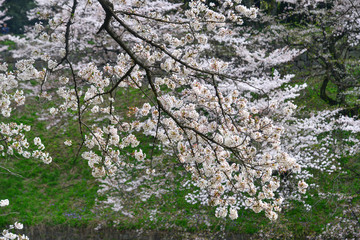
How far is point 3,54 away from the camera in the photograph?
597 inches

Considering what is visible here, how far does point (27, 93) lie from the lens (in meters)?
13.3

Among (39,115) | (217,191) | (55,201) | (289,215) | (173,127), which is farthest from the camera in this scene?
(39,115)

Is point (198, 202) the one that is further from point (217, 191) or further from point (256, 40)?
point (256, 40)

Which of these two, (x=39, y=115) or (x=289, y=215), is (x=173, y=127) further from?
(x=39, y=115)

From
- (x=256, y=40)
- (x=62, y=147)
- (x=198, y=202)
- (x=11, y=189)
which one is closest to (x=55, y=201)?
(x=11, y=189)

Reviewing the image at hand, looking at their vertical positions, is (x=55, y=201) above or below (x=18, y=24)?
below

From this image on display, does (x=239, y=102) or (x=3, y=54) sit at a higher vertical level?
(x=3, y=54)

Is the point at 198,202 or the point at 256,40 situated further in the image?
the point at 256,40

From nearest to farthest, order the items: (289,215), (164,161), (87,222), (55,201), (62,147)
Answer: (289,215), (87,222), (55,201), (164,161), (62,147)

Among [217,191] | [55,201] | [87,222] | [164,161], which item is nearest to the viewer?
[217,191]

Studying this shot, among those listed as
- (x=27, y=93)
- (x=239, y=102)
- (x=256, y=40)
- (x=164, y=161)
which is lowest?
(x=239, y=102)

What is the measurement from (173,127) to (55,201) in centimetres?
638

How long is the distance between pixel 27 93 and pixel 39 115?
1.65m

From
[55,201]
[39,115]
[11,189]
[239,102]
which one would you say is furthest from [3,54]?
[239,102]
